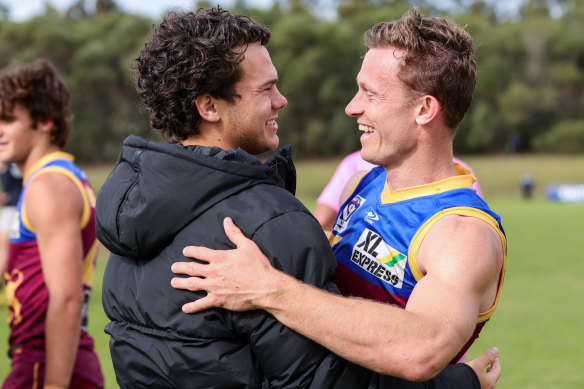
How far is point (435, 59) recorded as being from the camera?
2645 millimetres

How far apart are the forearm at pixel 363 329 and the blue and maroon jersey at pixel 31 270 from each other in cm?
206

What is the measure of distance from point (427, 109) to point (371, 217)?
458 mm

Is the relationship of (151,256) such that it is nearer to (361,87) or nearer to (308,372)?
(308,372)

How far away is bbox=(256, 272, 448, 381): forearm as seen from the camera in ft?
6.82

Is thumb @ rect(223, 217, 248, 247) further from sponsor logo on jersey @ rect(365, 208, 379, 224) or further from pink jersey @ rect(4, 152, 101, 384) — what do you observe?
pink jersey @ rect(4, 152, 101, 384)

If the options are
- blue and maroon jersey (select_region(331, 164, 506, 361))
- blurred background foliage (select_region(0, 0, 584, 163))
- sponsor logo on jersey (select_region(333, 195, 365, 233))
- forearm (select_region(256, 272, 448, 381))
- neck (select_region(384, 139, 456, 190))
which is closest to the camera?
forearm (select_region(256, 272, 448, 381))

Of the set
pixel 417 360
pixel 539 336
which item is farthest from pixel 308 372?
pixel 539 336

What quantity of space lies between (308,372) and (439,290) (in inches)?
18.4

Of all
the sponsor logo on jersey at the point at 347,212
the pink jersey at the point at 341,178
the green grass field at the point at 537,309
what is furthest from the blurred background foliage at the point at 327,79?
the sponsor logo on jersey at the point at 347,212

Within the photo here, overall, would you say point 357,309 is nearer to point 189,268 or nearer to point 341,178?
point 189,268

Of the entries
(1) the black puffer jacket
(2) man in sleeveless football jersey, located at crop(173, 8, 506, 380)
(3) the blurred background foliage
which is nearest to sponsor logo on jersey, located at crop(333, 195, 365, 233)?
(2) man in sleeveless football jersey, located at crop(173, 8, 506, 380)

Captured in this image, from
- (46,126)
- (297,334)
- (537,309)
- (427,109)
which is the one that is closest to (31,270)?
(46,126)

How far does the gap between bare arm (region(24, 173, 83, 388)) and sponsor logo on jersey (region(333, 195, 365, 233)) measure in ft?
4.90

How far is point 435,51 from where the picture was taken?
265cm
